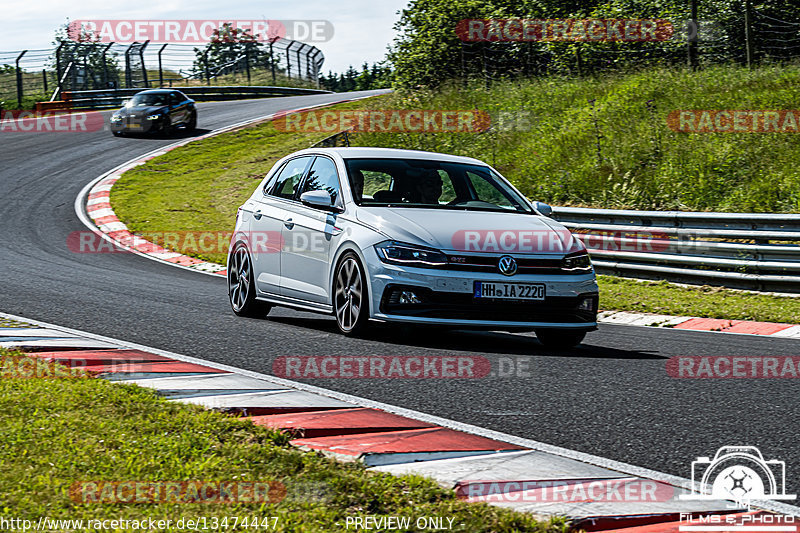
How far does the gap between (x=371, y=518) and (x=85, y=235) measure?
15.7 m

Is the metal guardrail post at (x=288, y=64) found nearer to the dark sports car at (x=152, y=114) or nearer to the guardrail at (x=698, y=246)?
the dark sports car at (x=152, y=114)

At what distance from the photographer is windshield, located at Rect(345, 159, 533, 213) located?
27.7ft

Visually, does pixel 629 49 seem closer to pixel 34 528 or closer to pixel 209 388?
pixel 209 388

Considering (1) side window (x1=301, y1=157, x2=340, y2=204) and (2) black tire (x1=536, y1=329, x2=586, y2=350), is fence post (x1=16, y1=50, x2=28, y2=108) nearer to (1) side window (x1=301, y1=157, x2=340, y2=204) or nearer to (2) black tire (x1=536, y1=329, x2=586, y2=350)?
(1) side window (x1=301, y1=157, x2=340, y2=204)

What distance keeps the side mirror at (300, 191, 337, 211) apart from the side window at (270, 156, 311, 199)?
988 mm

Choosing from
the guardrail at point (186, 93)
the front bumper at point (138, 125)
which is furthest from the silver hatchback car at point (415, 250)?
the guardrail at point (186, 93)

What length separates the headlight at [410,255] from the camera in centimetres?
745

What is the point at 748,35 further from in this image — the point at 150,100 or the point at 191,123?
the point at 150,100

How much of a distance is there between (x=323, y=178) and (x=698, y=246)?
5.68 m

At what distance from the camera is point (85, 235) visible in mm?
17953

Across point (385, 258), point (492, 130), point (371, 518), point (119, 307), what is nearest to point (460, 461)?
point (371, 518)

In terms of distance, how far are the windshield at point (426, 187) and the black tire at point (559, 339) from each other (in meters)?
1.16

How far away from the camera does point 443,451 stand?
14.5ft

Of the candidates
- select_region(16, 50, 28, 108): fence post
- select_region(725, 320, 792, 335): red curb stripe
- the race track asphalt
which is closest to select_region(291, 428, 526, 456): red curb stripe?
the race track asphalt
